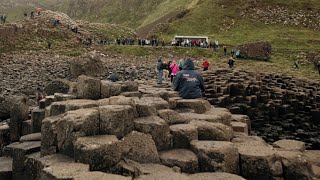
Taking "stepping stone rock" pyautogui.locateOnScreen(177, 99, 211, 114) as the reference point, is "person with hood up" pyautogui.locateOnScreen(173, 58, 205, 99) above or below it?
above

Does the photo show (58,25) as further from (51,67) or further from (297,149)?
(297,149)

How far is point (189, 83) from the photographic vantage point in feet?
50.7

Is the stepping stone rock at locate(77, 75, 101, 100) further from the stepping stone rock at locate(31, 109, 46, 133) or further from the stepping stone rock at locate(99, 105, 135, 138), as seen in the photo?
the stepping stone rock at locate(99, 105, 135, 138)

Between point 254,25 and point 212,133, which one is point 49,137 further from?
point 254,25

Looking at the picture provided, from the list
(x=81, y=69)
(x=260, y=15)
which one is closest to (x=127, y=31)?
(x=260, y=15)

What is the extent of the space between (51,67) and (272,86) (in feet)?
78.4

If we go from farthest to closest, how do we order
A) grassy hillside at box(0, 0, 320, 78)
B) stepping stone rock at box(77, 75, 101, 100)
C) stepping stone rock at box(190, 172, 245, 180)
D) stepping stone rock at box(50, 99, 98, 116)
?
grassy hillside at box(0, 0, 320, 78), stepping stone rock at box(77, 75, 101, 100), stepping stone rock at box(50, 99, 98, 116), stepping stone rock at box(190, 172, 245, 180)

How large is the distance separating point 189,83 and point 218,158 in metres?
6.47

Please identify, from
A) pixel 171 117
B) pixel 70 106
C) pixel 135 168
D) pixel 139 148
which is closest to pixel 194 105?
pixel 171 117

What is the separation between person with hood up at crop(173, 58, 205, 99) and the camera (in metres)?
15.3

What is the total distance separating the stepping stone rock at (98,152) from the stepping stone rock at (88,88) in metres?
3.76

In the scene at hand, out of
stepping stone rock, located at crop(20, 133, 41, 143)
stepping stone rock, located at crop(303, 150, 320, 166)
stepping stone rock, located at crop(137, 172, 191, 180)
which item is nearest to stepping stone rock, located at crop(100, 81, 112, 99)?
stepping stone rock, located at crop(20, 133, 41, 143)

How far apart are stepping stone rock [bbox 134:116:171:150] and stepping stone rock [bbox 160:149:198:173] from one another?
453 mm

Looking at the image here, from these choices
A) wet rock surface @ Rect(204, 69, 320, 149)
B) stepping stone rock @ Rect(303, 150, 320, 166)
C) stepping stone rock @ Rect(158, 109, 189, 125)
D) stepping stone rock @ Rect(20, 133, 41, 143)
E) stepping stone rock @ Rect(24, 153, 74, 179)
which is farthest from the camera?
wet rock surface @ Rect(204, 69, 320, 149)
